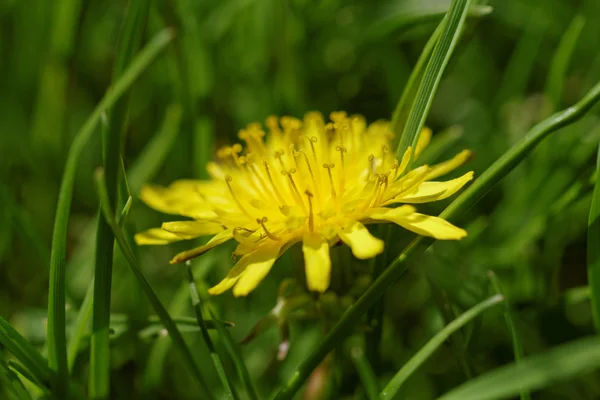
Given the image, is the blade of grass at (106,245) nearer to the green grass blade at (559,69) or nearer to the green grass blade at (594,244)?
the green grass blade at (594,244)

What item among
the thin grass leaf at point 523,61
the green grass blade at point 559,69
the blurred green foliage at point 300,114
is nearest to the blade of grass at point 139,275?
the blurred green foliage at point 300,114

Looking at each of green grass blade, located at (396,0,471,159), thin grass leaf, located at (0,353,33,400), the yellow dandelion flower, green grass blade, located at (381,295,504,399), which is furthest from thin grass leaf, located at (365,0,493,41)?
thin grass leaf, located at (0,353,33,400)

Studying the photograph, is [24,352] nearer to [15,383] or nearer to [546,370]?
[15,383]

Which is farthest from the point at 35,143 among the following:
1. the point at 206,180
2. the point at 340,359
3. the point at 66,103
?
the point at 340,359

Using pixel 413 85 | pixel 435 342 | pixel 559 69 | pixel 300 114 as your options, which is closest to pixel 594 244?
pixel 435 342

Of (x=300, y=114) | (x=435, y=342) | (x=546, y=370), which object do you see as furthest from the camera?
(x=300, y=114)
